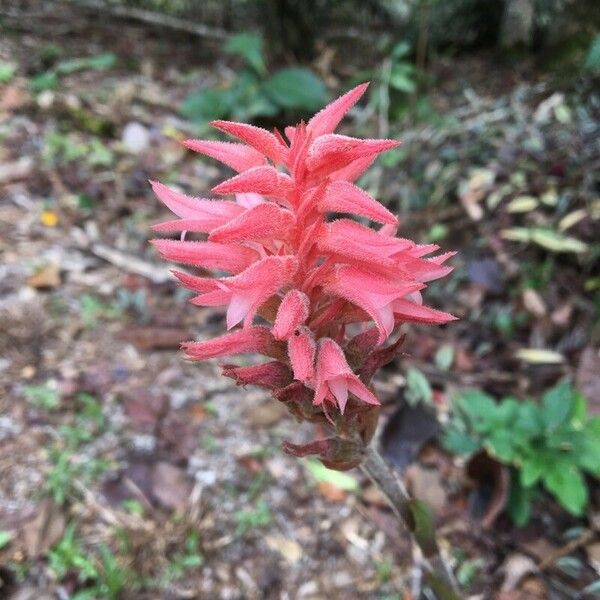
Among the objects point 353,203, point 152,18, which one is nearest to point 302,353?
point 353,203

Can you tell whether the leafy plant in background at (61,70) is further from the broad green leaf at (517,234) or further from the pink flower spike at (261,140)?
the pink flower spike at (261,140)

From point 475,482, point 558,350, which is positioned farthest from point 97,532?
point 558,350

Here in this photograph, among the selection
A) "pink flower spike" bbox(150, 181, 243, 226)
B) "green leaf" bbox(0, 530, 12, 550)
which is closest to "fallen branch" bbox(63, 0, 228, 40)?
"green leaf" bbox(0, 530, 12, 550)

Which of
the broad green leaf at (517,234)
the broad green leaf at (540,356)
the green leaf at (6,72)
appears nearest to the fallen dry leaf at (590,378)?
the broad green leaf at (540,356)

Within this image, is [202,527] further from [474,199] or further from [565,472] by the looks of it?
[474,199]

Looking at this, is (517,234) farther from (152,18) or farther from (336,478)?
(152,18)
